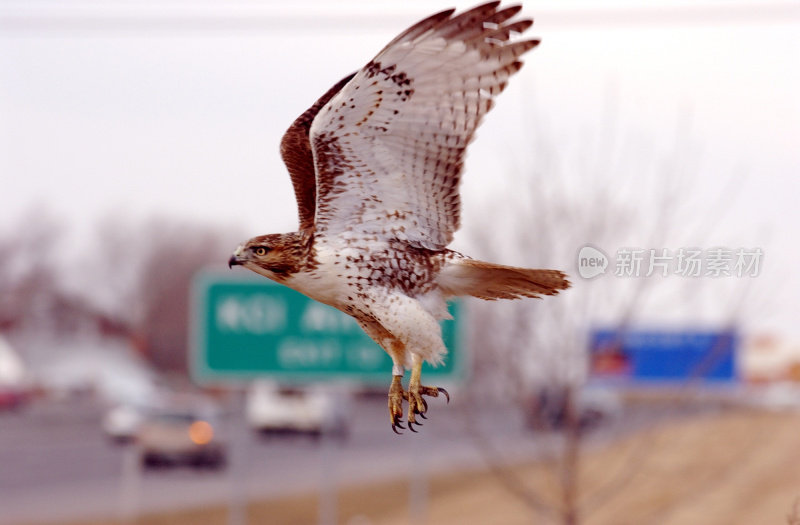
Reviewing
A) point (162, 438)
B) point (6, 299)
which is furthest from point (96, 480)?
point (6, 299)

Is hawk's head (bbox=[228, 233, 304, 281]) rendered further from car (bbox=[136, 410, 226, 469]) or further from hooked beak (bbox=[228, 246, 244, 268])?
car (bbox=[136, 410, 226, 469])

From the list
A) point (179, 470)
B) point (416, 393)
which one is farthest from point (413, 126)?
point (179, 470)

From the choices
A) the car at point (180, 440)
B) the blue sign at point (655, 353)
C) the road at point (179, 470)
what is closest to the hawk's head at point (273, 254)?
the blue sign at point (655, 353)

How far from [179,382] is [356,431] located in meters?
13.9

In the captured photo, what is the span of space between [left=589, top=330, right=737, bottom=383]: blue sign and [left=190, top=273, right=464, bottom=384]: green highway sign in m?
1.34

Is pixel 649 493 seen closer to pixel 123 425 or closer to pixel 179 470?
pixel 179 470

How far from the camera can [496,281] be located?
276 centimetres

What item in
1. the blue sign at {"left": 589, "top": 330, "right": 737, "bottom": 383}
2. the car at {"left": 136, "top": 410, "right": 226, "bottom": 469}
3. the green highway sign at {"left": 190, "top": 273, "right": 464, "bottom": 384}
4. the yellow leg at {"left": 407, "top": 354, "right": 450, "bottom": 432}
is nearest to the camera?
the yellow leg at {"left": 407, "top": 354, "right": 450, "bottom": 432}

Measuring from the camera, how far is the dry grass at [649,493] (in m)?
23.4

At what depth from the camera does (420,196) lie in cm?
283

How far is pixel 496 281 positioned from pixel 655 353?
27.3 ft

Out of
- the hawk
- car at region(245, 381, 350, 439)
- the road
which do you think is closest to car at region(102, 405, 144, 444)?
the road

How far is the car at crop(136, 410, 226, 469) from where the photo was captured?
30.5m

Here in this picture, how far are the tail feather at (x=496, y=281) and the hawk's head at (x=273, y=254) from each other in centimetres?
32
